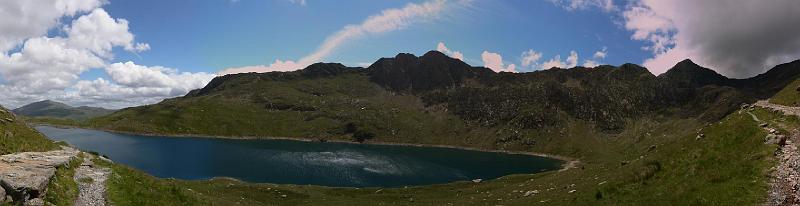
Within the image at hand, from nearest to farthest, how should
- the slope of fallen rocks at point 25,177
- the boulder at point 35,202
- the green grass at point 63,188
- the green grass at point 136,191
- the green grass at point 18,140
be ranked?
the slope of fallen rocks at point 25,177, the boulder at point 35,202, the green grass at point 63,188, the green grass at point 136,191, the green grass at point 18,140

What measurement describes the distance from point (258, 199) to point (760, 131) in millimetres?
70557

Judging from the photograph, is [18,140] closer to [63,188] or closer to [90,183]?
[90,183]

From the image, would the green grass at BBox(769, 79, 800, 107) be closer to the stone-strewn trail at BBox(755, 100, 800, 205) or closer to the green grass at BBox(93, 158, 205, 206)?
the stone-strewn trail at BBox(755, 100, 800, 205)

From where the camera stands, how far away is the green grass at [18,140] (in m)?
35.2

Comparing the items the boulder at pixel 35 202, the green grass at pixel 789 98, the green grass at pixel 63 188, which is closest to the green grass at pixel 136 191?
the green grass at pixel 63 188

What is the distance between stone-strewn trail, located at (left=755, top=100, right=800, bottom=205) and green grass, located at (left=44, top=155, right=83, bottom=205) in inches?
1561

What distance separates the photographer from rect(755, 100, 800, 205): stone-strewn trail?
2453 cm

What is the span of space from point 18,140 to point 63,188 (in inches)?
581

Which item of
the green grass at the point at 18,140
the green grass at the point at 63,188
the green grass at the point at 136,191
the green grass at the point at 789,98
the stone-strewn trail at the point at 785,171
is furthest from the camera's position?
the green grass at the point at 789,98

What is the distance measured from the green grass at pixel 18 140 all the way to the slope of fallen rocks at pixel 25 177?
3.33m

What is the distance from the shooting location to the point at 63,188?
2838 cm

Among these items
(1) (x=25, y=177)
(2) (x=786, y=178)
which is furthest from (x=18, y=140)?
(2) (x=786, y=178)

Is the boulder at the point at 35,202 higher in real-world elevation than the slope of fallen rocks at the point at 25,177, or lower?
lower

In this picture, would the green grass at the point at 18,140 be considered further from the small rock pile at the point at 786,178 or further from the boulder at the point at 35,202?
the small rock pile at the point at 786,178
